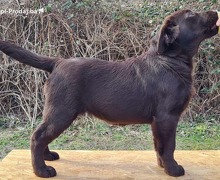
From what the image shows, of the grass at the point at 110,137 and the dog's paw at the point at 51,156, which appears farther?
the grass at the point at 110,137

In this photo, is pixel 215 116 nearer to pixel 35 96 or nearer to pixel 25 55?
pixel 35 96

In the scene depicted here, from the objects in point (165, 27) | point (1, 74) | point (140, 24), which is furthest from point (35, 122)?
point (165, 27)

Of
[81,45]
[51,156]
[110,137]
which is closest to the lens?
[51,156]

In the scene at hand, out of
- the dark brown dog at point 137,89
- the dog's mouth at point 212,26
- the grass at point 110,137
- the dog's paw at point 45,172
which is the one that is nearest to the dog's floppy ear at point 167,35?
the dark brown dog at point 137,89

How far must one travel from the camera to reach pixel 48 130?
2.26m

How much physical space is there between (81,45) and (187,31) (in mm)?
2708

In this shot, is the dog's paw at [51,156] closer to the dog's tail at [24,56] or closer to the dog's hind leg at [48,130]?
the dog's hind leg at [48,130]

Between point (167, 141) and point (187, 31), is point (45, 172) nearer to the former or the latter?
point (167, 141)

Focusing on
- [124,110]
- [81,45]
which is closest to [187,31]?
[124,110]

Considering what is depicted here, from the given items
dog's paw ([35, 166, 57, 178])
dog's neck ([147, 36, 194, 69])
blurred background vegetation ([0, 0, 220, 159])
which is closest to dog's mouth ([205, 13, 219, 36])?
dog's neck ([147, 36, 194, 69])

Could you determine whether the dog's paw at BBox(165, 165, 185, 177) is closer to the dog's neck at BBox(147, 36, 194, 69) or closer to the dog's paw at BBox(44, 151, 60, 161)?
the dog's neck at BBox(147, 36, 194, 69)

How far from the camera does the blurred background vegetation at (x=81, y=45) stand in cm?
476

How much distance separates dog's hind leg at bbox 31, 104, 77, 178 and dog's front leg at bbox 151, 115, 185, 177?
504 mm

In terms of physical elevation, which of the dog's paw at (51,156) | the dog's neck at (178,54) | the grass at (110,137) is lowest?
the grass at (110,137)
